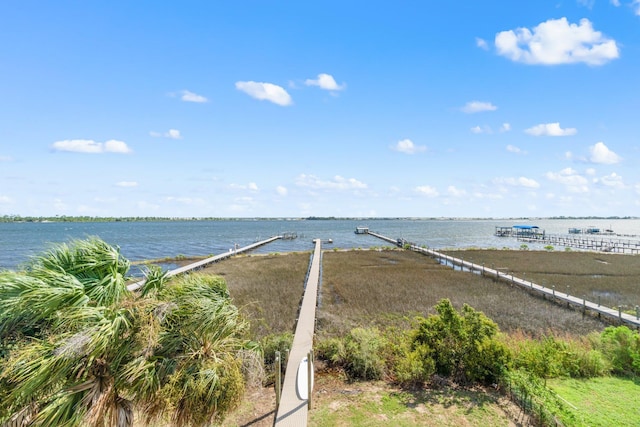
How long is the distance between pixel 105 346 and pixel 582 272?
132ft

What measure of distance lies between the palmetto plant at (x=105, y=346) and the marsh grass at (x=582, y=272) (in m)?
23.8

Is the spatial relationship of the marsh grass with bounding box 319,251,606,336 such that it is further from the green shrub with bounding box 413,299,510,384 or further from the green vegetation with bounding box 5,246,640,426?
the green shrub with bounding box 413,299,510,384

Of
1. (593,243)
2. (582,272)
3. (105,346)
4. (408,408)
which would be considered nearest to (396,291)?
(408,408)

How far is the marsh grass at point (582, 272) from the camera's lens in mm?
23125

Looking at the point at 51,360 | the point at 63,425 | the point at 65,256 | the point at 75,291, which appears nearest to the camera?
the point at 51,360

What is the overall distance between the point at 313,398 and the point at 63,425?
6037 millimetres

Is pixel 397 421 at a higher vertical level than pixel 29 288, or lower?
lower

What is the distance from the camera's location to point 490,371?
9789mm

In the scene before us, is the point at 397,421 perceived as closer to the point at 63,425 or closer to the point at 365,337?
the point at 365,337

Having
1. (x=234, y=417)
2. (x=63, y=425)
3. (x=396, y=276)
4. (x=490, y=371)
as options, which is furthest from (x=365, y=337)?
(x=396, y=276)

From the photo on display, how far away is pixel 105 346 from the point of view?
4.38 m

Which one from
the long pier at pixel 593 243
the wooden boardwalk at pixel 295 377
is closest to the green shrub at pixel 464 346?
the wooden boardwalk at pixel 295 377

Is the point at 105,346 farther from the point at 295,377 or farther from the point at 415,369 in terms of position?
the point at 415,369

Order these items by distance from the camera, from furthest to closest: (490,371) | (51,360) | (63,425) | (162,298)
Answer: (490,371)
(162,298)
(63,425)
(51,360)
